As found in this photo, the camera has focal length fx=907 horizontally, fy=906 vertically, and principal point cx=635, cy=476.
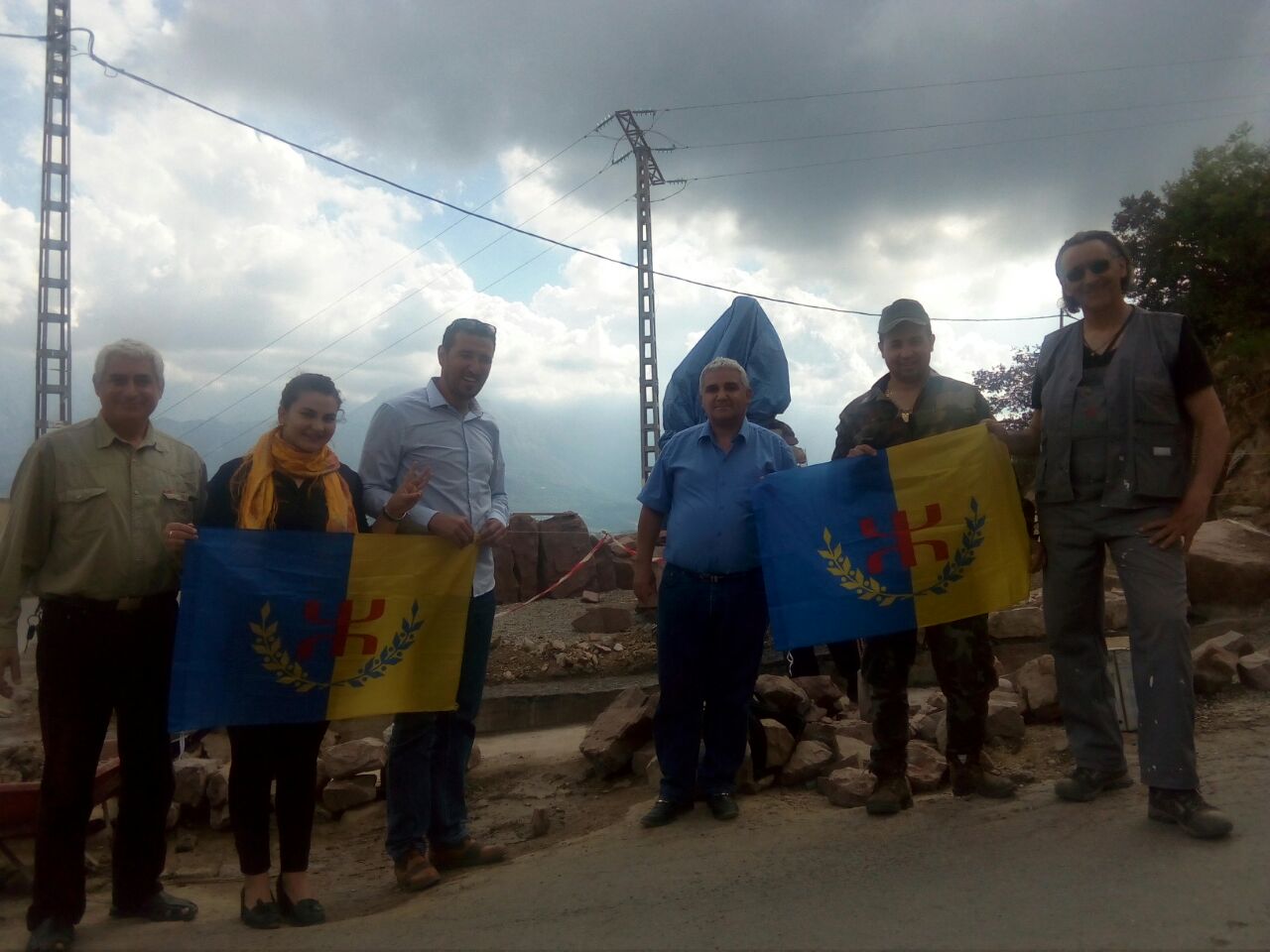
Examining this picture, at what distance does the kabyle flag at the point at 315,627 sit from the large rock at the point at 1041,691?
3306 millimetres

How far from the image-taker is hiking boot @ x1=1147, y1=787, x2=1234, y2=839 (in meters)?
3.12

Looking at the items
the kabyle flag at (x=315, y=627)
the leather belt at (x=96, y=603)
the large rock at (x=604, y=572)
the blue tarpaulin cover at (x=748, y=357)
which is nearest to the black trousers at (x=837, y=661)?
the blue tarpaulin cover at (x=748, y=357)

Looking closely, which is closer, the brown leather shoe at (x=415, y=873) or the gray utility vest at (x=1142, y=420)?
the gray utility vest at (x=1142, y=420)

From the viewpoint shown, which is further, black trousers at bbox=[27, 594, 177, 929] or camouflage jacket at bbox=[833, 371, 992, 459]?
camouflage jacket at bbox=[833, 371, 992, 459]

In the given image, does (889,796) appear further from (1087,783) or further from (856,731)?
(856,731)

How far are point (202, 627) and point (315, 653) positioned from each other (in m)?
0.44

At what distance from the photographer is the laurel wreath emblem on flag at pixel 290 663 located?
11.7 feet

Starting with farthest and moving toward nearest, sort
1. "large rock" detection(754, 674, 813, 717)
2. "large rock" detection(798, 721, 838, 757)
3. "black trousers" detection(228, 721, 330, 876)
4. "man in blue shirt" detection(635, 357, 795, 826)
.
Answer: "large rock" detection(754, 674, 813, 717) → "large rock" detection(798, 721, 838, 757) → "man in blue shirt" detection(635, 357, 795, 826) → "black trousers" detection(228, 721, 330, 876)

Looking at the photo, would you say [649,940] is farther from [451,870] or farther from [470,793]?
[470,793]

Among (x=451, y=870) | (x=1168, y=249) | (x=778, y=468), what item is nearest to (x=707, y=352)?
(x=778, y=468)

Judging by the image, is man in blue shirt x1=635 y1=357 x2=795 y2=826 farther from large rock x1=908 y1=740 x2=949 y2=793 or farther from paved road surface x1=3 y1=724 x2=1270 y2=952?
large rock x1=908 y1=740 x2=949 y2=793

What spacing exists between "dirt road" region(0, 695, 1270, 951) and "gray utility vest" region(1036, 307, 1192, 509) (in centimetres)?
124

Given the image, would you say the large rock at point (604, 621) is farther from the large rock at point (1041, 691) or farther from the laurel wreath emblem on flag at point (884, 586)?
the laurel wreath emblem on flag at point (884, 586)

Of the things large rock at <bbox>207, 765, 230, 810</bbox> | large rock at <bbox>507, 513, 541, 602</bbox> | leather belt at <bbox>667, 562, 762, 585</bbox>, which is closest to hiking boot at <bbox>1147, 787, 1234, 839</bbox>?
leather belt at <bbox>667, 562, 762, 585</bbox>
